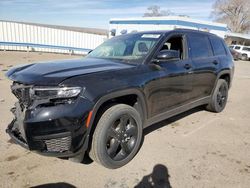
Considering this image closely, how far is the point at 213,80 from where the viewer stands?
198 inches

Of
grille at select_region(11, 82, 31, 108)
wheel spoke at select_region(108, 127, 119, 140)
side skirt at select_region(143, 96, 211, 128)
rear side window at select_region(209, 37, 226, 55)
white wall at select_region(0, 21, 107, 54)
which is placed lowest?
white wall at select_region(0, 21, 107, 54)

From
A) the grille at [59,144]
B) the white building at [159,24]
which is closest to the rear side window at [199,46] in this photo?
the grille at [59,144]

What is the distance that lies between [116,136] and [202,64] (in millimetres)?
2514

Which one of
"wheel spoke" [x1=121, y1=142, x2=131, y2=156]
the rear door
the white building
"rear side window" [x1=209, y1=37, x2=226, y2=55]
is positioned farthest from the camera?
the white building

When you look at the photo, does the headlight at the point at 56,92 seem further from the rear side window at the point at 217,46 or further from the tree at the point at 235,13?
the tree at the point at 235,13

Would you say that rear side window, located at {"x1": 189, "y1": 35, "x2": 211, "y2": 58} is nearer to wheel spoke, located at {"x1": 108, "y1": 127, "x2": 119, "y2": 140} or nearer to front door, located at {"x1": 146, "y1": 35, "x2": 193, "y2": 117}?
front door, located at {"x1": 146, "y1": 35, "x2": 193, "y2": 117}

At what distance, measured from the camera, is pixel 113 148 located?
3.02m

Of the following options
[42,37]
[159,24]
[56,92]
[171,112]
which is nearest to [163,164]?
[171,112]

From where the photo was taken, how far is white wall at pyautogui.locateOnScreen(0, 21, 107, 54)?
18.4 m

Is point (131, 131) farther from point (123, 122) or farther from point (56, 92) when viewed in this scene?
point (56, 92)

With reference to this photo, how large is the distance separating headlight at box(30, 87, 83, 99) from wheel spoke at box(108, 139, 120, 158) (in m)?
0.91

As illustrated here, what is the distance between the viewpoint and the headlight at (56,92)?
2451 millimetres

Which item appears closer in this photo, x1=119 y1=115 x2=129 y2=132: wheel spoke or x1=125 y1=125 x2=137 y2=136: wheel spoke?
x1=119 y1=115 x2=129 y2=132: wheel spoke

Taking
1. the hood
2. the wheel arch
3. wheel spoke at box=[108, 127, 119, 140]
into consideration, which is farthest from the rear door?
wheel spoke at box=[108, 127, 119, 140]
